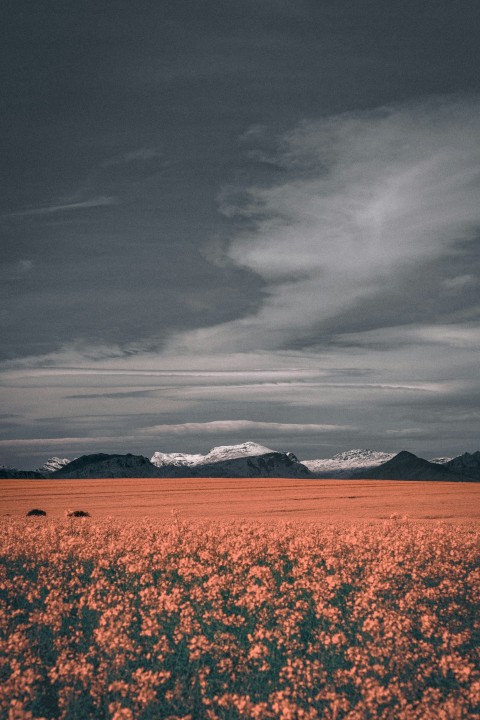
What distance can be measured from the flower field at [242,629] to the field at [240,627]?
0.06 metres

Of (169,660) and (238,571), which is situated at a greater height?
(238,571)

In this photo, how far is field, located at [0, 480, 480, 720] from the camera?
1019cm

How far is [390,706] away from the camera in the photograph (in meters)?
10.5

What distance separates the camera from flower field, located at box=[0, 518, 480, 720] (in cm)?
1018

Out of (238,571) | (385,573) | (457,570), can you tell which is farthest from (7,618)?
(457,570)

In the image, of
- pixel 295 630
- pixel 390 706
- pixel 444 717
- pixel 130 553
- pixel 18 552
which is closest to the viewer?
pixel 444 717

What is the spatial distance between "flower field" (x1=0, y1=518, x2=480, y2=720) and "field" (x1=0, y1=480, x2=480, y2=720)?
56 millimetres

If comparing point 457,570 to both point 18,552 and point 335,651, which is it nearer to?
point 335,651

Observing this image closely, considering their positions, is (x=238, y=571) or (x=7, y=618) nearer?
(x=7, y=618)

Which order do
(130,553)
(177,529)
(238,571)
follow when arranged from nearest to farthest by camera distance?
1. (238,571)
2. (130,553)
3. (177,529)

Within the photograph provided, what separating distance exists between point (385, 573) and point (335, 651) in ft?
12.0

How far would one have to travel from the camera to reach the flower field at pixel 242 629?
10.2m

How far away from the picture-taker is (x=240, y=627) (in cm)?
1331

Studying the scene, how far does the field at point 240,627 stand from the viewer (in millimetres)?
10188
